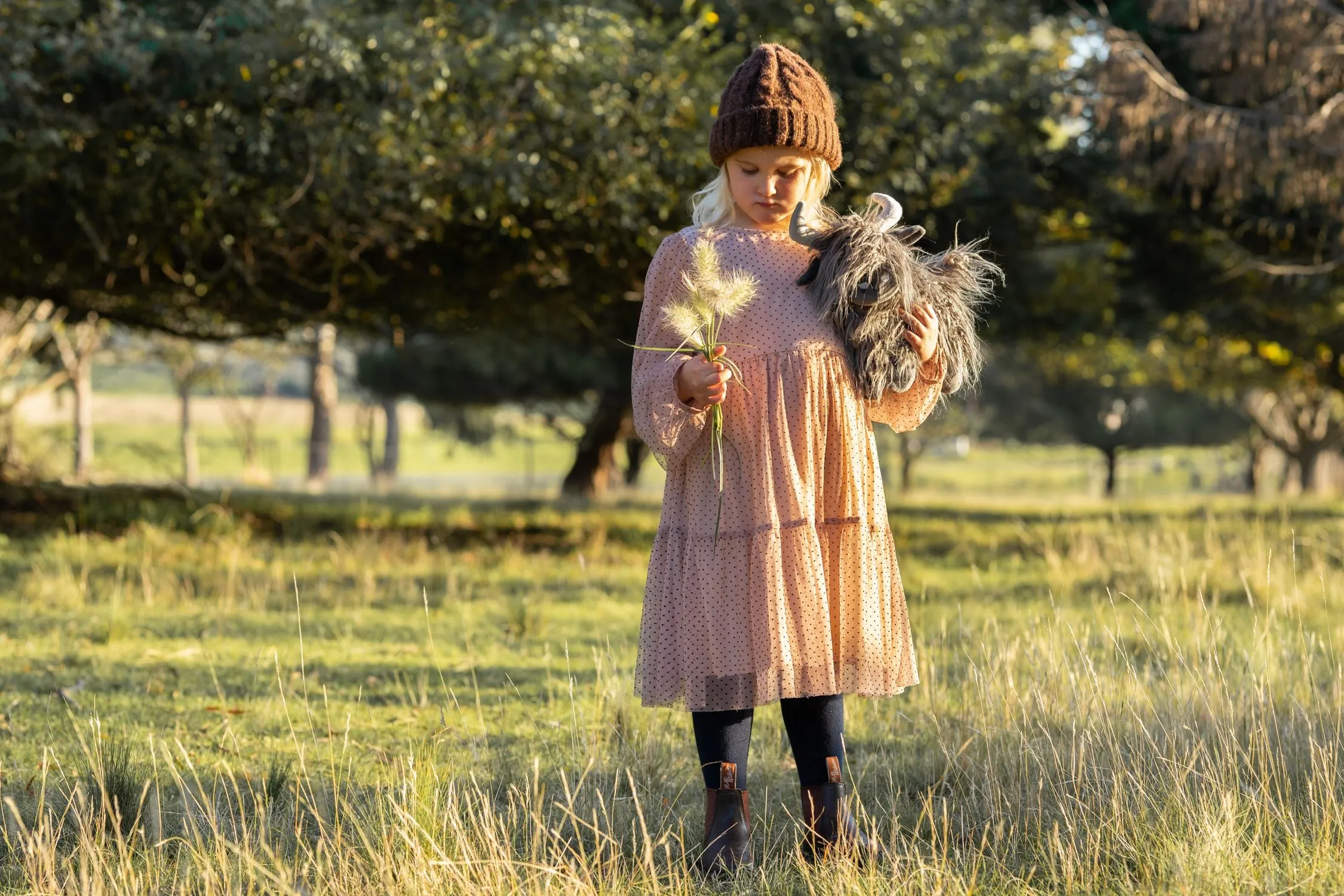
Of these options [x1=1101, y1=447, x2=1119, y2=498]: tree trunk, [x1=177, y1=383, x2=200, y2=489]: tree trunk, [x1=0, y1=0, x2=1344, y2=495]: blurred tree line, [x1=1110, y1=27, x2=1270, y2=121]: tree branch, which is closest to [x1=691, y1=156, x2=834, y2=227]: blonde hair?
[x1=0, y1=0, x2=1344, y2=495]: blurred tree line

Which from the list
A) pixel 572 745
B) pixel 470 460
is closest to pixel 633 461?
pixel 572 745

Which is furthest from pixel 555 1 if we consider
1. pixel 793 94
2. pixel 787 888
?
pixel 787 888

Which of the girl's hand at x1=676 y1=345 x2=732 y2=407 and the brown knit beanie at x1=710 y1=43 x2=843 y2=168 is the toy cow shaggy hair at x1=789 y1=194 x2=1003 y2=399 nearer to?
the brown knit beanie at x1=710 y1=43 x2=843 y2=168

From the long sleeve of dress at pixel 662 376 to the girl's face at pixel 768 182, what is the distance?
190mm

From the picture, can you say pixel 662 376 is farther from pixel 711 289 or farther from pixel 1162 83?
pixel 1162 83

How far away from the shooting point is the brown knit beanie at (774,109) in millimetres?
3248

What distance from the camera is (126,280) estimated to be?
1122cm

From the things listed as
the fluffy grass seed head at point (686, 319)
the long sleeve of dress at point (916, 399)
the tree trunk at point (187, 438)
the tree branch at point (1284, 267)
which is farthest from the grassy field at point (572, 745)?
the tree trunk at point (187, 438)

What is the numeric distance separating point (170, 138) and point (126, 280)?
10.3ft

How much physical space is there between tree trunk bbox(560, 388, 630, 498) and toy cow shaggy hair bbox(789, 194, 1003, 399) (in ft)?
48.6

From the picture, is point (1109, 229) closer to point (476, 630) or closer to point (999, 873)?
point (476, 630)

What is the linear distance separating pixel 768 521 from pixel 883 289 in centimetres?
61

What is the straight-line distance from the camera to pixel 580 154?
30.3 ft

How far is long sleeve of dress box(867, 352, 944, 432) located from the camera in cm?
342
